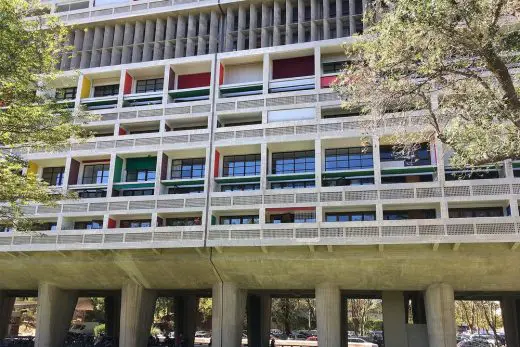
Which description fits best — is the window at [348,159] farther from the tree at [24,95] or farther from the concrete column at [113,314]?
the concrete column at [113,314]

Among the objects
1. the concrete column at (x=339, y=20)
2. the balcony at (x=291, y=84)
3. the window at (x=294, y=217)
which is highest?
the concrete column at (x=339, y=20)

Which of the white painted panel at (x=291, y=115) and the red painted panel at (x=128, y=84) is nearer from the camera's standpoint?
the white painted panel at (x=291, y=115)

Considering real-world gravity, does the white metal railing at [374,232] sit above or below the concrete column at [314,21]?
below

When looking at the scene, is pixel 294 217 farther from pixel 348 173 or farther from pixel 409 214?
pixel 409 214

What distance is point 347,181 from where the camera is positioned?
27.6m

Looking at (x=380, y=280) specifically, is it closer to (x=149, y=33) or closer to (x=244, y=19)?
(x=244, y=19)

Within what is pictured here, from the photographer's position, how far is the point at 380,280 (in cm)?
2712

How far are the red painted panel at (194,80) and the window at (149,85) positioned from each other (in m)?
1.46

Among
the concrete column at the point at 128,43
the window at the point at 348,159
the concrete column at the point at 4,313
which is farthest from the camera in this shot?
the concrete column at the point at 4,313

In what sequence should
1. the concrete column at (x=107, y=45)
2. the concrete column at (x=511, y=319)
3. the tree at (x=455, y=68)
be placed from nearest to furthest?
1. the tree at (x=455, y=68)
2. the concrete column at (x=511, y=319)
3. the concrete column at (x=107, y=45)

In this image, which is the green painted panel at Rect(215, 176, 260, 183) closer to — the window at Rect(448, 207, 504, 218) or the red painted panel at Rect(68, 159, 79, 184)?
the red painted panel at Rect(68, 159, 79, 184)

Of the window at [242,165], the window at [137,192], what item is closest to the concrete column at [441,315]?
the window at [242,165]

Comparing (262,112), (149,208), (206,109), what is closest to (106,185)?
(149,208)

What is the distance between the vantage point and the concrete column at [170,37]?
107ft
